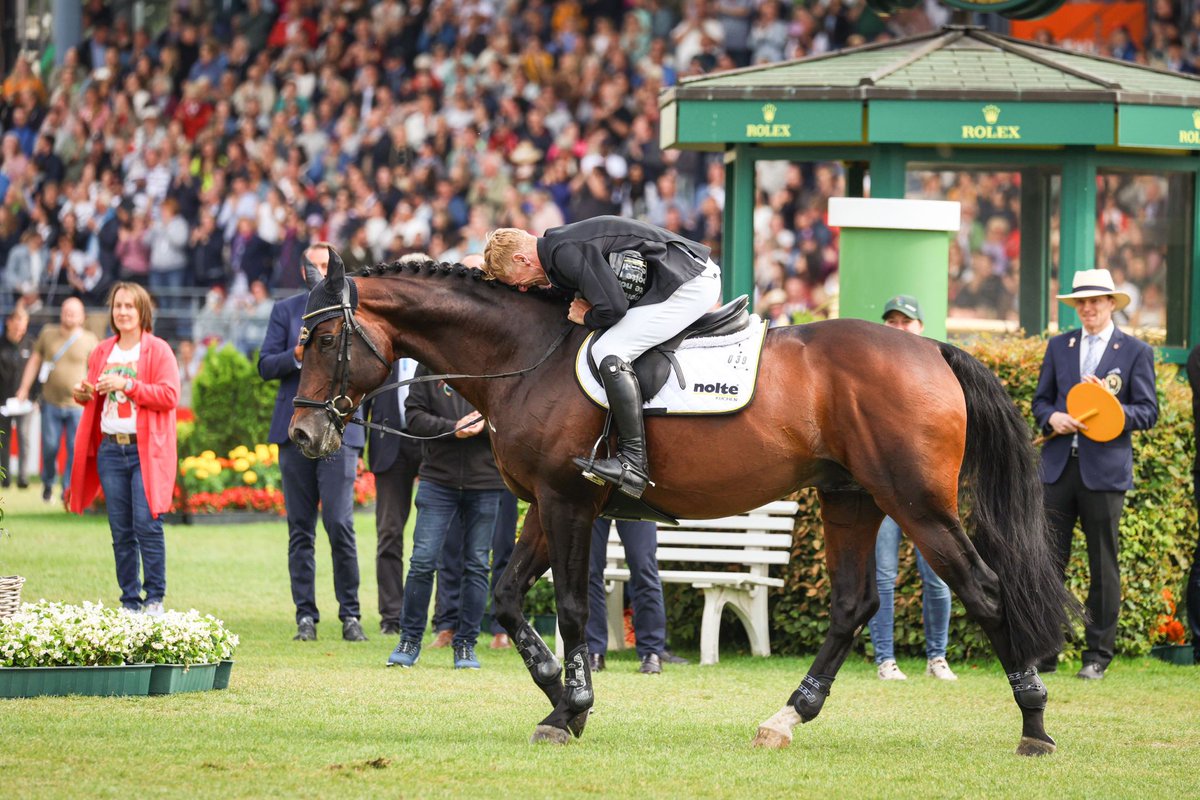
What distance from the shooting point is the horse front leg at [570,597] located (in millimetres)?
6621

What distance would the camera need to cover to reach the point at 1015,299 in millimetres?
12195

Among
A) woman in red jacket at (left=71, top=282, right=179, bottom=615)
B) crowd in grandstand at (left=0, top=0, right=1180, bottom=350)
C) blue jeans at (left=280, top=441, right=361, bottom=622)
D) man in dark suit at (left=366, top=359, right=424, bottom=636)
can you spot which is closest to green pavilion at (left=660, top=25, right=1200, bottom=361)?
man in dark suit at (left=366, top=359, right=424, bottom=636)

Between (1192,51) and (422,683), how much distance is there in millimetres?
16994

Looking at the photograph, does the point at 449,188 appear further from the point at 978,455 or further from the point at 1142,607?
the point at 978,455

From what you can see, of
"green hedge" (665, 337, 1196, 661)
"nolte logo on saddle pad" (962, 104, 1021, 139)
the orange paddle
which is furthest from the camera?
"nolte logo on saddle pad" (962, 104, 1021, 139)

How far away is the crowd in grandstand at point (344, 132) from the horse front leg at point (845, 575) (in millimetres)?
13092

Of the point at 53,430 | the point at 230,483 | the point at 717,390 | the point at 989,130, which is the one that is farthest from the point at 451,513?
the point at 53,430

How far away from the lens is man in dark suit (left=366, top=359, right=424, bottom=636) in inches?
389

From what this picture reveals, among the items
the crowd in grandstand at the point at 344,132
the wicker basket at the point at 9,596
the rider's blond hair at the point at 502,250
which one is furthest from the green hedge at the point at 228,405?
the rider's blond hair at the point at 502,250

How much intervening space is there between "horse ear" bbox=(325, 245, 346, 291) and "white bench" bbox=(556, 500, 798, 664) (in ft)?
10.7

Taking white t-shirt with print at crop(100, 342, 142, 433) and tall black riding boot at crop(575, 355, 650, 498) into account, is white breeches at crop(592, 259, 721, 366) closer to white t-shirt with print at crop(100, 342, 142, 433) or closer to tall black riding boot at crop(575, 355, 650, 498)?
tall black riding boot at crop(575, 355, 650, 498)

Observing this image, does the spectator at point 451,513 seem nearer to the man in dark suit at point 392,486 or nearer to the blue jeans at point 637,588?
the blue jeans at point 637,588

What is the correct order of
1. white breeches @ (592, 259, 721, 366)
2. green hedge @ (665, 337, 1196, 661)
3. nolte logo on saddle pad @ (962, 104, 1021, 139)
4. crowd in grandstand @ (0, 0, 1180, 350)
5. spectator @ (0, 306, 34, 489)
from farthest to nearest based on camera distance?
crowd in grandstand @ (0, 0, 1180, 350), spectator @ (0, 306, 34, 489), nolte logo on saddle pad @ (962, 104, 1021, 139), green hedge @ (665, 337, 1196, 661), white breeches @ (592, 259, 721, 366)

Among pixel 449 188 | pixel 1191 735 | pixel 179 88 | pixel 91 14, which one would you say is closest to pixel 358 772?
pixel 1191 735
